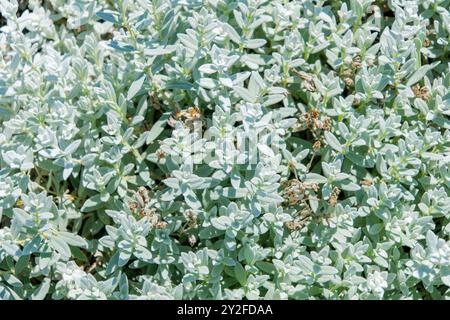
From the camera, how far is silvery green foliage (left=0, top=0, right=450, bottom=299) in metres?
2.92

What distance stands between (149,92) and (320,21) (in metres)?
0.97

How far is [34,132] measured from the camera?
3158 mm

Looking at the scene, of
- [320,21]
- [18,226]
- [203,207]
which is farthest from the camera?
[320,21]

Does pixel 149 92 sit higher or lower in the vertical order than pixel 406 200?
higher

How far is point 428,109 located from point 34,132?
6.52 feet

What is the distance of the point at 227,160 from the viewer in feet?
9.37

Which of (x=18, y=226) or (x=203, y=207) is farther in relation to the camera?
(x=203, y=207)

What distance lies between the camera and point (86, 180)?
10.0 ft

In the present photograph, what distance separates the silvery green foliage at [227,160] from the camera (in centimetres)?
292

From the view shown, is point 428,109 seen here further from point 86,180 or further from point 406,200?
point 86,180

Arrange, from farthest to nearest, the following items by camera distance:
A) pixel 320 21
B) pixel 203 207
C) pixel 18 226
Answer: pixel 320 21
pixel 203 207
pixel 18 226

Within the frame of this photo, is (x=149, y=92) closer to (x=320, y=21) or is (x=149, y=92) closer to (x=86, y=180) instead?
(x=86, y=180)
